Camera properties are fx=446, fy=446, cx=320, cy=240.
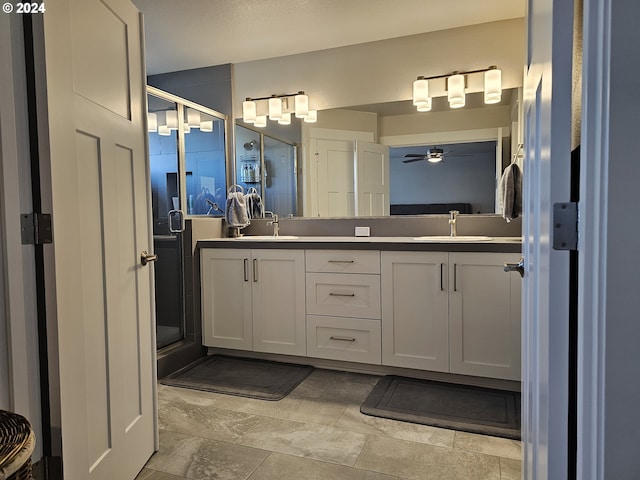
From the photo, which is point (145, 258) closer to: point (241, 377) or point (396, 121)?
point (241, 377)

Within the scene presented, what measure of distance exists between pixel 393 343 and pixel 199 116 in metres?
2.32

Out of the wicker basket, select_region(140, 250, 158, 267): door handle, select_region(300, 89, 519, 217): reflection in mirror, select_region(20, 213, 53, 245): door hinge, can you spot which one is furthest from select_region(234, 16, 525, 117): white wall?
the wicker basket

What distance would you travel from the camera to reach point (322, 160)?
11.6 feet

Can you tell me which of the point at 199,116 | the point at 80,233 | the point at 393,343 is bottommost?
the point at 393,343

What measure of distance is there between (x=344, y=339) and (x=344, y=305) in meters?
0.22

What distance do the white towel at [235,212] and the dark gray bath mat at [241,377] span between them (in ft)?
3.39

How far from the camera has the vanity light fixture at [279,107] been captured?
360cm

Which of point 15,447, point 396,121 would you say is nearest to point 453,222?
point 396,121

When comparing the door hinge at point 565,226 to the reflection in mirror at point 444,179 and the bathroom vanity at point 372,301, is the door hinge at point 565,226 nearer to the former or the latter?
the bathroom vanity at point 372,301

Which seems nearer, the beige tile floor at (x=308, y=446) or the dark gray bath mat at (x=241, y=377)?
the beige tile floor at (x=308, y=446)

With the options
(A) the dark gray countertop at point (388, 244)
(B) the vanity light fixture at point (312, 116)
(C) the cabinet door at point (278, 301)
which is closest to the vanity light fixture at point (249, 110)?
(B) the vanity light fixture at point (312, 116)

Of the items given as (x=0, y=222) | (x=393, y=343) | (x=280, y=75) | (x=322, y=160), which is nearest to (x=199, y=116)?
(x=280, y=75)

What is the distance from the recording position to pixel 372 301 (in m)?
2.77

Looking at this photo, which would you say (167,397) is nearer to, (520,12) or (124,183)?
(124,183)
